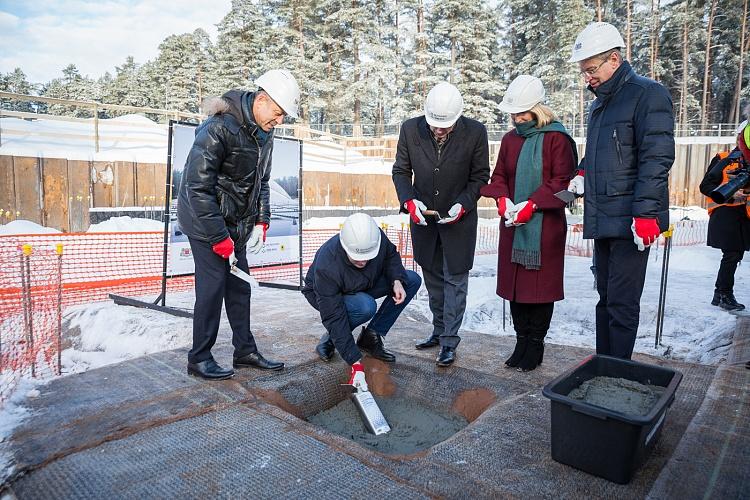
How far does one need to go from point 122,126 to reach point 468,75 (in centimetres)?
1783

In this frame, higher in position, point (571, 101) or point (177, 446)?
point (571, 101)

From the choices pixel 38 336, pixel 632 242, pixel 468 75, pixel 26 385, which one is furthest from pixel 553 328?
pixel 468 75

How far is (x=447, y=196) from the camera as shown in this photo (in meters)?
3.47

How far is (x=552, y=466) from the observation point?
216 centimetres

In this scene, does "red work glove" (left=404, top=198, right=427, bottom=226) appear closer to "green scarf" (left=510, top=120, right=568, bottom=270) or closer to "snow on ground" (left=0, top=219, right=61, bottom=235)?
"green scarf" (left=510, top=120, right=568, bottom=270)

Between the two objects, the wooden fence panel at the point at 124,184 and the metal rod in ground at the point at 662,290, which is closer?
the metal rod in ground at the point at 662,290

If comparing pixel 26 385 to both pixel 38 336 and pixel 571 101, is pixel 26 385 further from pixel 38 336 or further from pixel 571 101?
pixel 571 101

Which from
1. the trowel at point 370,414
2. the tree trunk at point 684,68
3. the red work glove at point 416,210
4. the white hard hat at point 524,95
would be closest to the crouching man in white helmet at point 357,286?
the trowel at point 370,414

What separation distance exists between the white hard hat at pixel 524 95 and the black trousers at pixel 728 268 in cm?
371

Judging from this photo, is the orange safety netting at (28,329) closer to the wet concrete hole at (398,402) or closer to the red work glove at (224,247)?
the red work glove at (224,247)

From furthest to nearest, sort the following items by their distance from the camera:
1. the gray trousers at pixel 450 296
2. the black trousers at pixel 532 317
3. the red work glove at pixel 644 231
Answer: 1. the gray trousers at pixel 450 296
2. the black trousers at pixel 532 317
3. the red work glove at pixel 644 231

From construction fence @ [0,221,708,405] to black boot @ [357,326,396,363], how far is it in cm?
215

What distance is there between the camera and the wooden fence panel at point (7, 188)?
996 centimetres

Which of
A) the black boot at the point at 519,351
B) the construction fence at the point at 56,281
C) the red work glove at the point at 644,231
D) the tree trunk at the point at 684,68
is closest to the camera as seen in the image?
the red work glove at the point at 644,231
